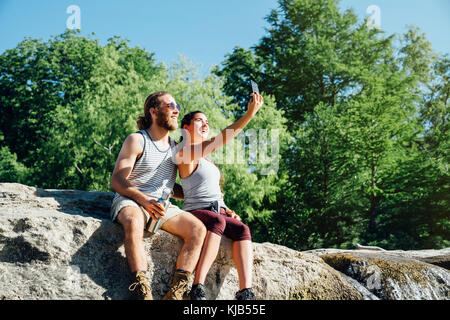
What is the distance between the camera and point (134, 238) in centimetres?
326

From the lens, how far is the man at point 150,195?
3.26 meters

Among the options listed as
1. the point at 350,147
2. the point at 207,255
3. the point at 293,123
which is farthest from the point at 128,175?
the point at 293,123

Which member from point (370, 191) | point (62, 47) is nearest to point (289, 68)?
point (370, 191)

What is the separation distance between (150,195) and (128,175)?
0.27m

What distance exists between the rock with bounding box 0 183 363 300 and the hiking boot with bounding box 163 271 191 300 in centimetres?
31

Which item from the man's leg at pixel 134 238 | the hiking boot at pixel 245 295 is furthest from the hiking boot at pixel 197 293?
the man's leg at pixel 134 238

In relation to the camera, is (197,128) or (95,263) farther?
(197,128)

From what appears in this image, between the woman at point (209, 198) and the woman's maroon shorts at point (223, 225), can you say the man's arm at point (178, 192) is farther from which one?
the woman's maroon shorts at point (223, 225)

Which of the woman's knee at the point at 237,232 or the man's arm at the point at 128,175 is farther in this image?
the woman's knee at the point at 237,232

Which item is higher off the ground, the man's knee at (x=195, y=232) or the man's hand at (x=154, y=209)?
the man's hand at (x=154, y=209)

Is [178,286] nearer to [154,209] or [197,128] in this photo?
[154,209]

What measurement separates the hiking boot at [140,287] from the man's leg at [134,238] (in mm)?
58
